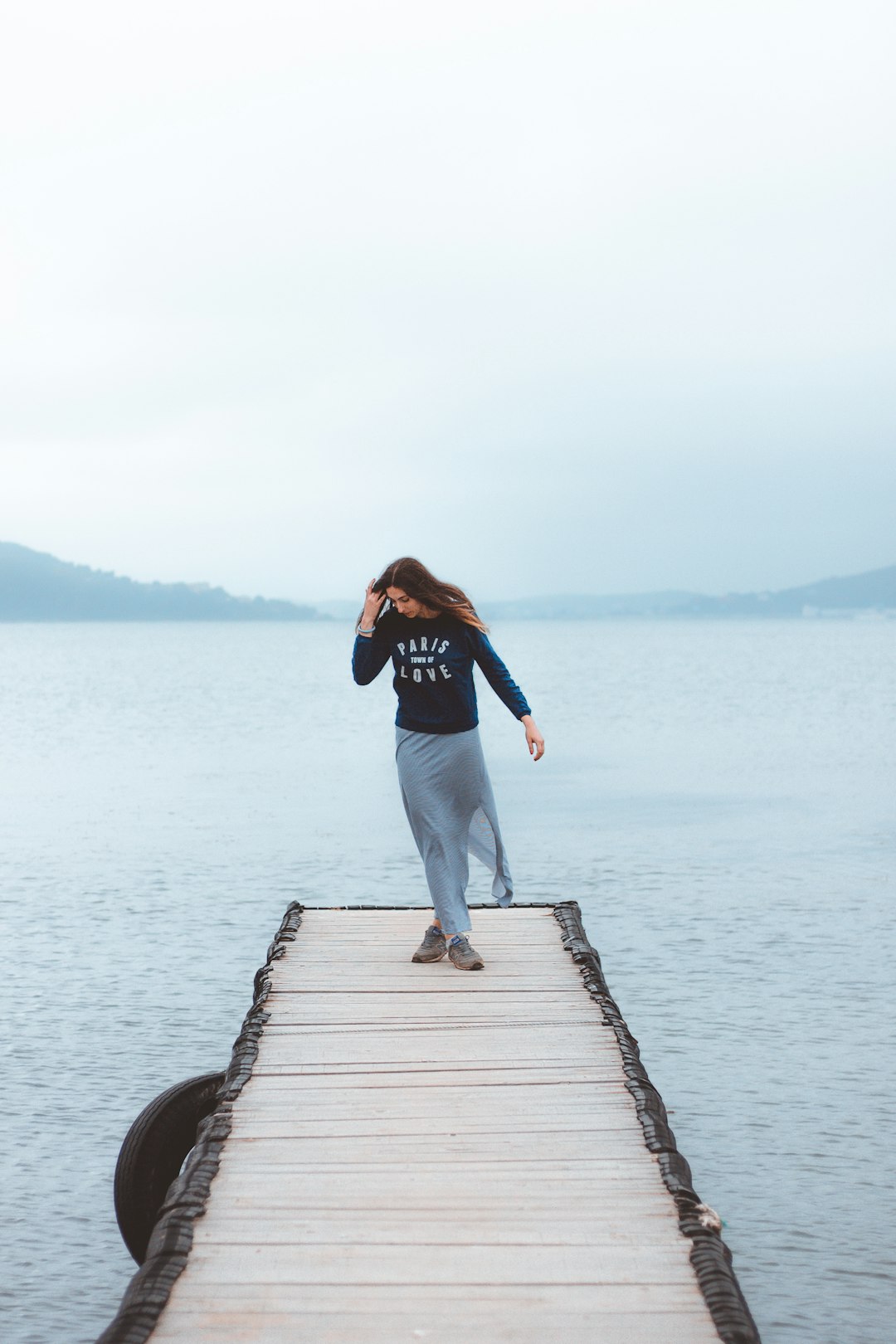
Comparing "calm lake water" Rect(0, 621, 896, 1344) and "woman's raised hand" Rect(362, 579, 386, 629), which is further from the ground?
"woman's raised hand" Rect(362, 579, 386, 629)

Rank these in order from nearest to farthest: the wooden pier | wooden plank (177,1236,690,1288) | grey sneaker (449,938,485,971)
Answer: the wooden pier < wooden plank (177,1236,690,1288) < grey sneaker (449,938,485,971)

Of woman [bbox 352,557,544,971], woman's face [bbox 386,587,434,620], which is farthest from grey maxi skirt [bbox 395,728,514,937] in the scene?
woman's face [bbox 386,587,434,620]

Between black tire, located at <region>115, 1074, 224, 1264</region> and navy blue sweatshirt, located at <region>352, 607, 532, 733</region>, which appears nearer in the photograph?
black tire, located at <region>115, 1074, 224, 1264</region>

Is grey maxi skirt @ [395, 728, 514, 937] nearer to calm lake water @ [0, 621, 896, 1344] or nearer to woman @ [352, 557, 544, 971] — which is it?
woman @ [352, 557, 544, 971]

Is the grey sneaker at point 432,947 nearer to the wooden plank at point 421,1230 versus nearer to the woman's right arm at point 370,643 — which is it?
the woman's right arm at point 370,643

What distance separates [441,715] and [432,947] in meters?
1.36

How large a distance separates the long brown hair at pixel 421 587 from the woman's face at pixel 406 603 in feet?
0.06

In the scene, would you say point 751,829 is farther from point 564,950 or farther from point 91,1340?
point 91,1340

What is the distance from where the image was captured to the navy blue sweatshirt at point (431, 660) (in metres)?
6.77

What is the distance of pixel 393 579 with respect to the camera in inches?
258

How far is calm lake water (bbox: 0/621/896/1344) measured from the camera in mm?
6844

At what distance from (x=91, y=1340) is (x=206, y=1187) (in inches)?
80.3

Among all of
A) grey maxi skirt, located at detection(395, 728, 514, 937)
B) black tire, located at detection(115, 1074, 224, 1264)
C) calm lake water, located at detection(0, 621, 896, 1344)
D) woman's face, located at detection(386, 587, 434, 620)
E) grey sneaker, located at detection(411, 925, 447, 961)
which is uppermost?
woman's face, located at detection(386, 587, 434, 620)

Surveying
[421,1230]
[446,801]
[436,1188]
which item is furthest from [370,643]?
[421,1230]
